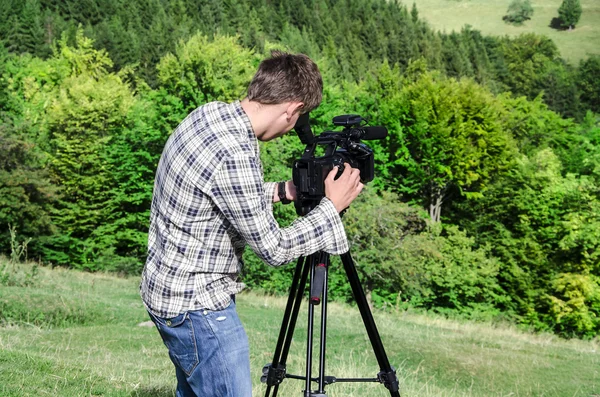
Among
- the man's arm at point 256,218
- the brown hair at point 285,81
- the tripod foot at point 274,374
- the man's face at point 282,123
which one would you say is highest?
the brown hair at point 285,81

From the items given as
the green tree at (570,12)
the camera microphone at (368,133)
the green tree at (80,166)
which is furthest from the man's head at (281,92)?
the green tree at (570,12)

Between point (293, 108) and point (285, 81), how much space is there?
0.39 ft

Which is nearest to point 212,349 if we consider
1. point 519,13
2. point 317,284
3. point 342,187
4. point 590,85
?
point 317,284

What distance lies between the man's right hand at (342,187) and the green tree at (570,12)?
134m

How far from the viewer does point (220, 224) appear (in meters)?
2.79

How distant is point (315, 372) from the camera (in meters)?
8.32

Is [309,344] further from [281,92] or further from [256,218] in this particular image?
[281,92]

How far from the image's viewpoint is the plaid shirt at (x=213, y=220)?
105 inches

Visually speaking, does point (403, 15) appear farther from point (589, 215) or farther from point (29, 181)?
point (29, 181)

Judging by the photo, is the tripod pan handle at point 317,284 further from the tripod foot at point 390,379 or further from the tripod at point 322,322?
the tripod foot at point 390,379

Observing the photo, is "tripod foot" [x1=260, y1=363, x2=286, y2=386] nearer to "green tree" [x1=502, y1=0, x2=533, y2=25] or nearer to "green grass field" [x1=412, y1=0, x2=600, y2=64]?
"green grass field" [x1=412, y1=0, x2=600, y2=64]

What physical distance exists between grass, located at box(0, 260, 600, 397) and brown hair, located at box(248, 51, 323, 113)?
9.79 feet

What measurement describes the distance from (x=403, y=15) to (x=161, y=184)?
118 metres

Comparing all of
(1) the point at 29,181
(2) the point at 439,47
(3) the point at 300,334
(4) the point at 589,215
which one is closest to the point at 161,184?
(3) the point at 300,334
